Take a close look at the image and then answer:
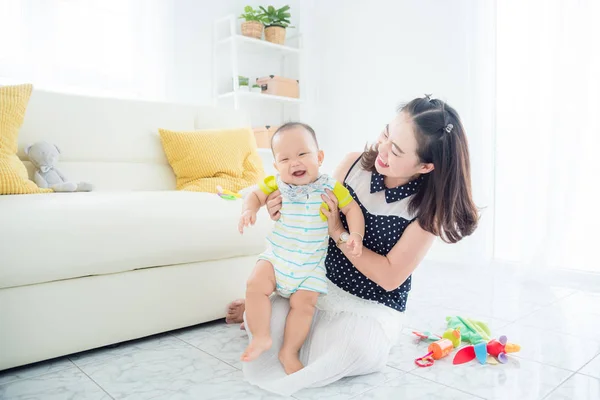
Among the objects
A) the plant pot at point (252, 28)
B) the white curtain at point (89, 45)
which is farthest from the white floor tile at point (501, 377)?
the plant pot at point (252, 28)

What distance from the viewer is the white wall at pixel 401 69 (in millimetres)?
2855

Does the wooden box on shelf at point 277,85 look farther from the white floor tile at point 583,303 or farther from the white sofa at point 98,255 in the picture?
the white floor tile at point 583,303

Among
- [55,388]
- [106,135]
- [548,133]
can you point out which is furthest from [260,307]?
[548,133]

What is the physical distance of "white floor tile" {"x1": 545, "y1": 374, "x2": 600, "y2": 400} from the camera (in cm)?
119

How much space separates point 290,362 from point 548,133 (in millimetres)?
1998

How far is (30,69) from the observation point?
2.85 meters

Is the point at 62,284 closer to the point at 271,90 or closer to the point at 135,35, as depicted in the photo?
the point at 135,35

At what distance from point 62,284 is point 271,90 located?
266 cm

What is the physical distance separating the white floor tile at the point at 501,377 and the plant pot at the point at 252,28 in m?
2.88

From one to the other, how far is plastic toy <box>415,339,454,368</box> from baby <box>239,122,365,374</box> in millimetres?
348

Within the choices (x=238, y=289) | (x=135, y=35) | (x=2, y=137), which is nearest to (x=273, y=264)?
(x=238, y=289)

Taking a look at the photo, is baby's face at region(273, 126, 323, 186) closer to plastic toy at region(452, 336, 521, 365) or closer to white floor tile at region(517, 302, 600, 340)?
plastic toy at region(452, 336, 521, 365)

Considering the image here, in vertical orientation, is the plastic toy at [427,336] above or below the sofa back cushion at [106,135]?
below

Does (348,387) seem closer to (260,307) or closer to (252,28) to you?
(260,307)
